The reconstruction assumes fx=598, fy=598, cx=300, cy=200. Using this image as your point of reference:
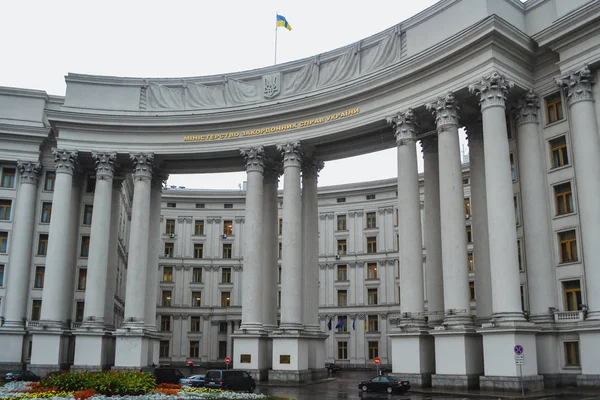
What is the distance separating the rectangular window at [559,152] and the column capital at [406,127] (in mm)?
8806

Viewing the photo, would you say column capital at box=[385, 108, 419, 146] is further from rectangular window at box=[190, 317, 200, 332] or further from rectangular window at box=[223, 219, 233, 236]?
rectangular window at box=[190, 317, 200, 332]

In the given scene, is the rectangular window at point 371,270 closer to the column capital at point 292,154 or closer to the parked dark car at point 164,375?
the column capital at point 292,154

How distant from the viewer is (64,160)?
164 feet

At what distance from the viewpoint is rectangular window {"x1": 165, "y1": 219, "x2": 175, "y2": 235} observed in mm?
89688

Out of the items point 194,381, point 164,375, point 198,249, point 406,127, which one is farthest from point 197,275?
point 406,127

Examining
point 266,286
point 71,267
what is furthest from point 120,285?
point 266,286

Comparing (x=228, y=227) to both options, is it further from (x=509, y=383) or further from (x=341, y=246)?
(x=509, y=383)

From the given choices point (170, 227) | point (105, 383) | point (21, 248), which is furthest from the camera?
point (170, 227)

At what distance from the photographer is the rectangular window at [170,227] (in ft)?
294

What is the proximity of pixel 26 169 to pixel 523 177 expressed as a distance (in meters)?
42.4

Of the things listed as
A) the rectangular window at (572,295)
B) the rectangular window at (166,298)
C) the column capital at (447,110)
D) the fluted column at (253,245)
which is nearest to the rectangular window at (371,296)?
the rectangular window at (166,298)

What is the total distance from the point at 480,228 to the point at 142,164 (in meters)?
28.0

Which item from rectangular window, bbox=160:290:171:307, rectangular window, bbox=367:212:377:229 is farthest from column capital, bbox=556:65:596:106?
rectangular window, bbox=160:290:171:307

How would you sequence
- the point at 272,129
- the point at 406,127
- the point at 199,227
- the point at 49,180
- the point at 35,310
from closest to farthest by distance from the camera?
the point at 406,127
the point at 272,129
the point at 35,310
the point at 49,180
the point at 199,227
